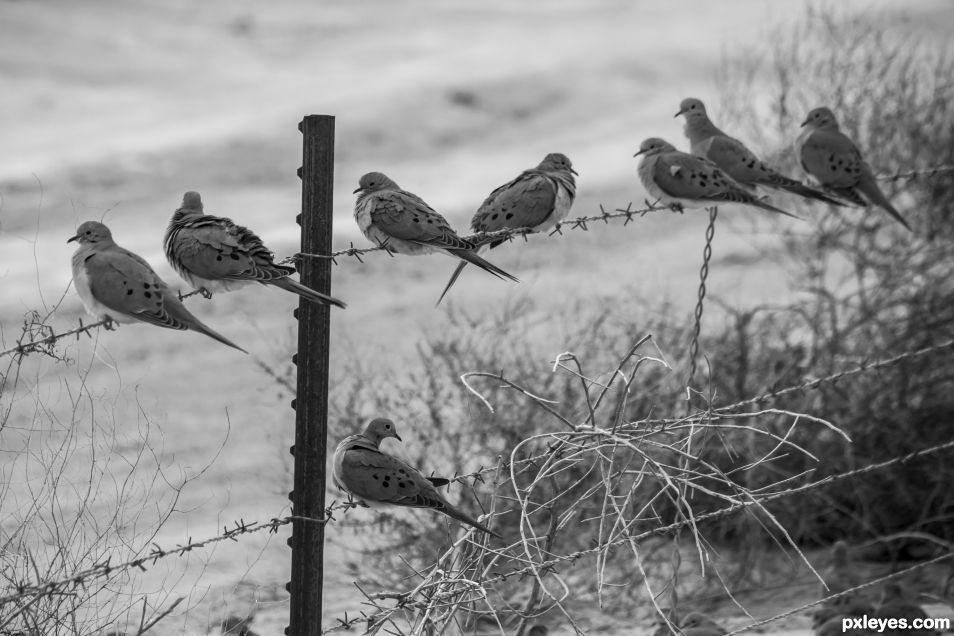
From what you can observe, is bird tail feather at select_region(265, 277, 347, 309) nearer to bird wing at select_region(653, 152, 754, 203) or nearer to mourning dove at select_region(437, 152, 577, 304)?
mourning dove at select_region(437, 152, 577, 304)

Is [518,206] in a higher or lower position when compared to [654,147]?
lower

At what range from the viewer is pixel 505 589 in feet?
20.7

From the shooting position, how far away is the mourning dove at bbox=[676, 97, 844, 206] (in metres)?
5.16

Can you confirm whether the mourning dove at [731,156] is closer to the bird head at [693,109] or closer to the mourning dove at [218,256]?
the bird head at [693,109]

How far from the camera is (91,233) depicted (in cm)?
386

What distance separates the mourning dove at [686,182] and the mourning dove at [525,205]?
0.59 meters

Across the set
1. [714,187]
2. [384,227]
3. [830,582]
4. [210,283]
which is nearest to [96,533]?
[210,283]

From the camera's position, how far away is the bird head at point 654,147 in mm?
5371

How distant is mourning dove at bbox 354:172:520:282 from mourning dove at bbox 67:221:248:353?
0.76 meters

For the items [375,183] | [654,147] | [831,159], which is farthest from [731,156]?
[375,183]

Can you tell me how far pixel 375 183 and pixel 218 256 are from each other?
→ 90 centimetres

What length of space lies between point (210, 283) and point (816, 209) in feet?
17.9

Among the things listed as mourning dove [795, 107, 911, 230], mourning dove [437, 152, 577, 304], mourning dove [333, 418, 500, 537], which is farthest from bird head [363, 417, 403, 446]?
mourning dove [795, 107, 911, 230]

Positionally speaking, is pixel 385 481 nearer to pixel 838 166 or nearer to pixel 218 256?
pixel 218 256
